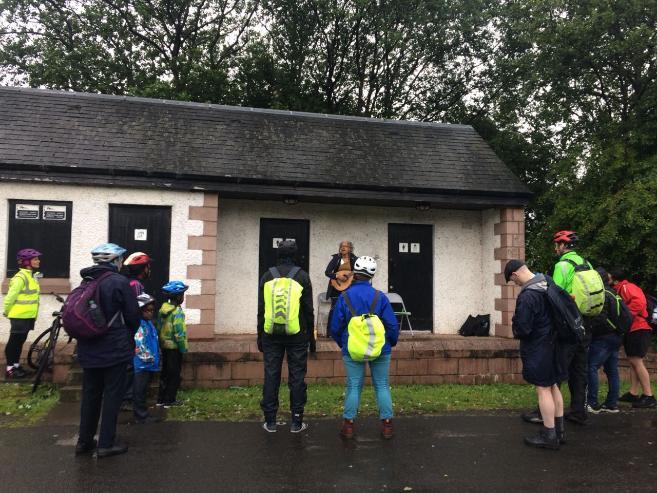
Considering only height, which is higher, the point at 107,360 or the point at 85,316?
the point at 85,316

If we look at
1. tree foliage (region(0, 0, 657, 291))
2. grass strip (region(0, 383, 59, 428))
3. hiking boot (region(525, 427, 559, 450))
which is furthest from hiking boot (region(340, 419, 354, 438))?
tree foliage (region(0, 0, 657, 291))

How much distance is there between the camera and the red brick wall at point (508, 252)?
9336 millimetres

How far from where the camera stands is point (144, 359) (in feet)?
18.9

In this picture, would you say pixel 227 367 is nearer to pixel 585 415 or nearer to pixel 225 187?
pixel 225 187

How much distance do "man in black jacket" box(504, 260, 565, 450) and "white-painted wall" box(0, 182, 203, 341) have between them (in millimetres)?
5129

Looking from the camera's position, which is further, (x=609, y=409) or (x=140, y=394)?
(x=609, y=409)

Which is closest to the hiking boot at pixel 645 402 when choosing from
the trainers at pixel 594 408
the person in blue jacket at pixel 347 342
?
the trainers at pixel 594 408

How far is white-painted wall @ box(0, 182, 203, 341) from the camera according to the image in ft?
26.1

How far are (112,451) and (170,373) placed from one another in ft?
5.34

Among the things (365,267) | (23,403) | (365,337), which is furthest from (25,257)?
(365,337)

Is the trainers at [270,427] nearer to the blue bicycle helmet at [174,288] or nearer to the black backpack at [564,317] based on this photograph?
the blue bicycle helmet at [174,288]

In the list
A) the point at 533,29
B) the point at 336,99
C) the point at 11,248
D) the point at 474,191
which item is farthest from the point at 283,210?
the point at 336,99

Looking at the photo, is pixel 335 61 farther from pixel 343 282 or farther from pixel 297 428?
pixel 297 428

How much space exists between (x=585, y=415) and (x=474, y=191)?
4.64 metres
